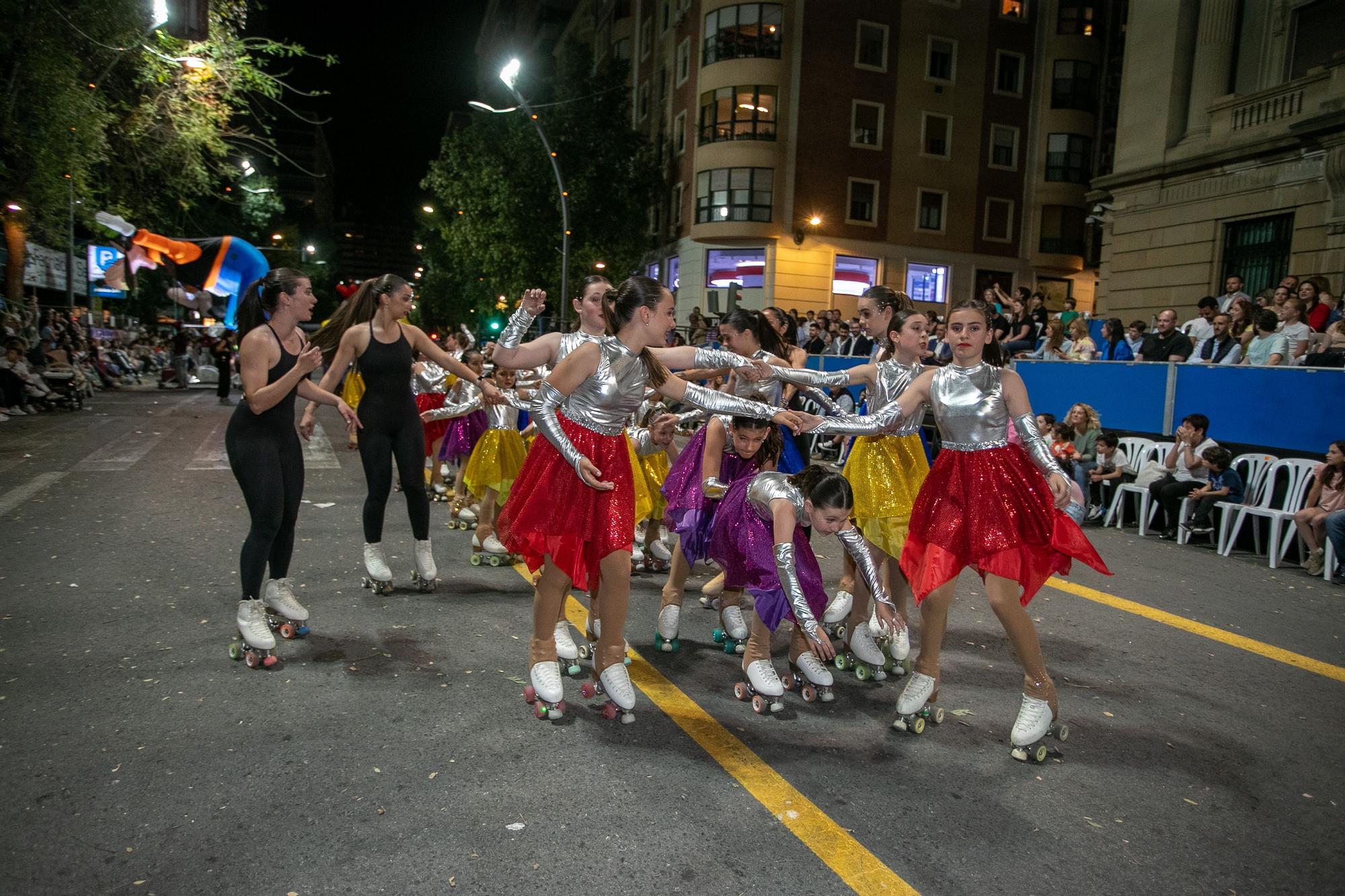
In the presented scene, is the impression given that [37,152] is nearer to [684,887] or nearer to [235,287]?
[235,287]

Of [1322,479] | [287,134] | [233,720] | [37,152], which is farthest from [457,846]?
[287,134]

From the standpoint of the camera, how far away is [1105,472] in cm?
1042

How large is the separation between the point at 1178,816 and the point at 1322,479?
6454 mm

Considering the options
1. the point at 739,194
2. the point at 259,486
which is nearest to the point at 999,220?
Result: the point at 739,194

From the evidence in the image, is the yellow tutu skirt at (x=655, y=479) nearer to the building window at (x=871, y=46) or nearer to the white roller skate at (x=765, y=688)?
the white roller skate at (x=765, y=688)

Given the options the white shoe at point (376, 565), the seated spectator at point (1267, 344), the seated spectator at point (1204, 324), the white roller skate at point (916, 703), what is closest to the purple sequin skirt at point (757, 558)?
the white roller skate at point (916, 703)

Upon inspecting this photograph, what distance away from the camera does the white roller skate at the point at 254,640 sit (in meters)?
4.70

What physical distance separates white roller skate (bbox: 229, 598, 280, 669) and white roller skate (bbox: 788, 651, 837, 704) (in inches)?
110

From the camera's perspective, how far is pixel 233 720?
401 centimetres

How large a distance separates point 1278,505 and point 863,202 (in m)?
28.5

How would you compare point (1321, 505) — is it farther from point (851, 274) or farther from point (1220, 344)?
point (851, 274)

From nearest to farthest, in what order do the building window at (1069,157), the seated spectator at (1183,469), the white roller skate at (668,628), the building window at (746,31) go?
the white roller skate at (668,628) < the seated spectator at (1183,469) < the building window at (746,31) < the building window at (1069,157)

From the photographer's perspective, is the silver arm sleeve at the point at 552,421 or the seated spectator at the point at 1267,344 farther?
the seated spectator at the point at 1267,344

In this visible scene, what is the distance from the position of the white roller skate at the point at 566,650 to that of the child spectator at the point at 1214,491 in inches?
294
